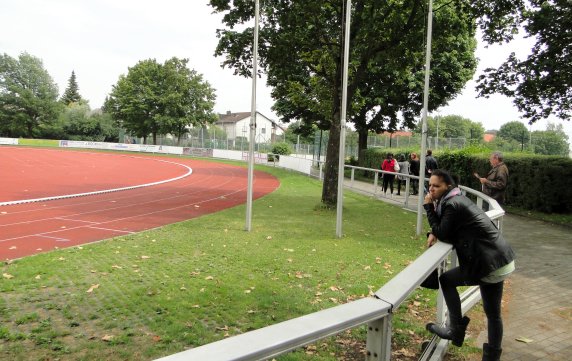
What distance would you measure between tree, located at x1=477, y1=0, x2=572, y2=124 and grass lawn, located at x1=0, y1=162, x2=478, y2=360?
349 inches

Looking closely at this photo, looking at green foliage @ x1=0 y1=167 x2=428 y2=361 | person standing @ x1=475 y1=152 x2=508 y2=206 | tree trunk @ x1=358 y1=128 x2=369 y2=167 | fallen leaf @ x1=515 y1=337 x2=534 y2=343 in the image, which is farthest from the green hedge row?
tree trunk @ x1=358 y1=128 x2=369 y2=167

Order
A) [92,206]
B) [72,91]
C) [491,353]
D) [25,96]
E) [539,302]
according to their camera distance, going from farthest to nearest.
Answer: [72,91] < [25,96] < [92,206] < [539,302] < [491,353]

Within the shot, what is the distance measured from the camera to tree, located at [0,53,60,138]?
7456cm

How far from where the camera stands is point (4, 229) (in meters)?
10.6

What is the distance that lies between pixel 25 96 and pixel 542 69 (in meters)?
81.6

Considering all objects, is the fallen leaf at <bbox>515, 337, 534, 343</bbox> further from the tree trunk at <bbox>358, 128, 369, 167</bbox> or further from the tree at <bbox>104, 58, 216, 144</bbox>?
the tree at <bbox>104, 58, 216, 144</bbox>

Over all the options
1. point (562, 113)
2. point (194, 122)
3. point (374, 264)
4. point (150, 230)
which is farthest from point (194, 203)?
point (194, 122)

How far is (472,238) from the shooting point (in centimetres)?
362

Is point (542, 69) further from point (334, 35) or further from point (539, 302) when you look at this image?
point (539, 302)

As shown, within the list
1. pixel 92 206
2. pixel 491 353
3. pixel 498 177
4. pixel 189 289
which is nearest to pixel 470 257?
pixel 491 353

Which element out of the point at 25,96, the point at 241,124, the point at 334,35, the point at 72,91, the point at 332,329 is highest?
the point at 72,91

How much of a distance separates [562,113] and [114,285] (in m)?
17.8

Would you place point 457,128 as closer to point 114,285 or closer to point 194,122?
point 194,122

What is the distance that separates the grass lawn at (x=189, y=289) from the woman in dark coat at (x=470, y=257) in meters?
0.76
